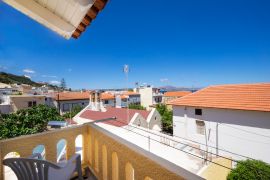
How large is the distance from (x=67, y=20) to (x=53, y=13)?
143 millimetres

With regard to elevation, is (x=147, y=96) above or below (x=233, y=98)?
above

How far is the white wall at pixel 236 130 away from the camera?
9.96 metres

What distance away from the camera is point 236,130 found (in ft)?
36.1

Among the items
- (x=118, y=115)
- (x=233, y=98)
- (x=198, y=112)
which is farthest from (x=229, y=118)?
(x=118, y=115)

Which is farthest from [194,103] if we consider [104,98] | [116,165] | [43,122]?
[104,98]

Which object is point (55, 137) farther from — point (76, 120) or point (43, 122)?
point (76, 120)

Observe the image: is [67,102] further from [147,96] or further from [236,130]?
[236,130]

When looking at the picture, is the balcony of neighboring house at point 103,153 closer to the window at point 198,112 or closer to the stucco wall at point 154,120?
the window at point 198,112

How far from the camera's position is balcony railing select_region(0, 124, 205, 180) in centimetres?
111

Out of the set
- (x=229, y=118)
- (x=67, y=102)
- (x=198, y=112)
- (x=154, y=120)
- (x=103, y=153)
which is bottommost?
(x=154, y=120)

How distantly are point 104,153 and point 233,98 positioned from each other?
1272 cm

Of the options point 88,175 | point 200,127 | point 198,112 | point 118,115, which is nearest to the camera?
point 88,175

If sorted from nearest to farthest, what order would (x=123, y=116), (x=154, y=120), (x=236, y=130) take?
(x=236, y=130) < (x=123, y=116) < (x=154, y=120)

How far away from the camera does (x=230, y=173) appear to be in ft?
22.1
